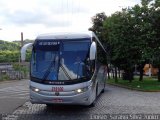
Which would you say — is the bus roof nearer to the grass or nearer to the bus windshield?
the bus windshield

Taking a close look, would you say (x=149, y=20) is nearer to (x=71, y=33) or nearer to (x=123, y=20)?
(x=123, y=20)

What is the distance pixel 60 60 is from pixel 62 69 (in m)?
0.36

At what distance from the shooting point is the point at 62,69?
42.9ft

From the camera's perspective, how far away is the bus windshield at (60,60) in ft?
42.7

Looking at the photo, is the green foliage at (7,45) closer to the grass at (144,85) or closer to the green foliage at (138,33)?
the grass at (144,85)

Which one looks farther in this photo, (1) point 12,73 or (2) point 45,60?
(1) point 12,73

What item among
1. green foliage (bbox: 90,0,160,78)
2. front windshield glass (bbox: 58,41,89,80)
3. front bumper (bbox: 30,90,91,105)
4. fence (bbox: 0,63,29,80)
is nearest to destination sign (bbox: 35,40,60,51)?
front windshield glass (bbox: 58,41,89,80)

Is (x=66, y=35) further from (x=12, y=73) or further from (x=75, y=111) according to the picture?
(x=12, y=73)

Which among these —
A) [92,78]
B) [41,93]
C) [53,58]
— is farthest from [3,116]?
[92,78]

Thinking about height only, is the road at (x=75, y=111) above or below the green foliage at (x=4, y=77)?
above

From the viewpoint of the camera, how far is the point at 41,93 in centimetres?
1288

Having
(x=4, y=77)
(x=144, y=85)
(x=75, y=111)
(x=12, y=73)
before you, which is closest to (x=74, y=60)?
(x=75, y=111)

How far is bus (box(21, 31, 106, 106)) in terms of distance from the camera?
41.9 ft

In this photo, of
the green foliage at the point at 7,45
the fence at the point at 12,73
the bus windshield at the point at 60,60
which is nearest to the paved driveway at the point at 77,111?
the bus windshield at the point at 60,60
